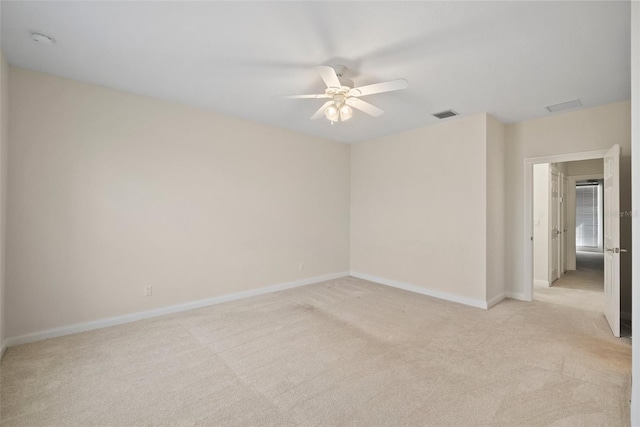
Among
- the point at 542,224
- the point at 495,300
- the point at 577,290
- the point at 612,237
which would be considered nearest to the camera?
the point at 612,237

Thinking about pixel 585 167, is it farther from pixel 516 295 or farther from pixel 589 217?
pixel 589 217

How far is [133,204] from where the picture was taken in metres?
3.33

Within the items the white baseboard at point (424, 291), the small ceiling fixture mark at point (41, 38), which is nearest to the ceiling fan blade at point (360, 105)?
the small ceiling fixture mark at point (41, 38)

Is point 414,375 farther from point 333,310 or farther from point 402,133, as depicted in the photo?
point 402,133

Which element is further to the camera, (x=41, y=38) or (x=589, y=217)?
(x=589, y=217)

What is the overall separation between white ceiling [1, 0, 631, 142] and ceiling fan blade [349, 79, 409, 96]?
28 cm

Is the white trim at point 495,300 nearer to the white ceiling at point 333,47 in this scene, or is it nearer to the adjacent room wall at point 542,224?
the adjacent room wall at point 542,224

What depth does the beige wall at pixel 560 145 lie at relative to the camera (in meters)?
3.39

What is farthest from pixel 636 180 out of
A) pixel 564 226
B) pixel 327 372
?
pixel 564 226

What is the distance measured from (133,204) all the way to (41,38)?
1679mm

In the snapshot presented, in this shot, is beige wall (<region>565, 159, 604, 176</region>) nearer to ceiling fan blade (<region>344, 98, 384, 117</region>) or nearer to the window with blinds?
the window with blinds

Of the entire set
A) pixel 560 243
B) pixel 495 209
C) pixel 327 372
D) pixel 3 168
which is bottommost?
pixel 327 372

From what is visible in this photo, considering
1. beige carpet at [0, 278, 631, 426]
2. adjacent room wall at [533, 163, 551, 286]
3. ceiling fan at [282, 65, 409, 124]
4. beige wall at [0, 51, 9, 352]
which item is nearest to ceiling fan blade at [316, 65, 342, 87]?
ceiling fan at [282, 65, 409, 124]

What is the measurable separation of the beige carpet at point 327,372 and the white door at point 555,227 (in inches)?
77.7
